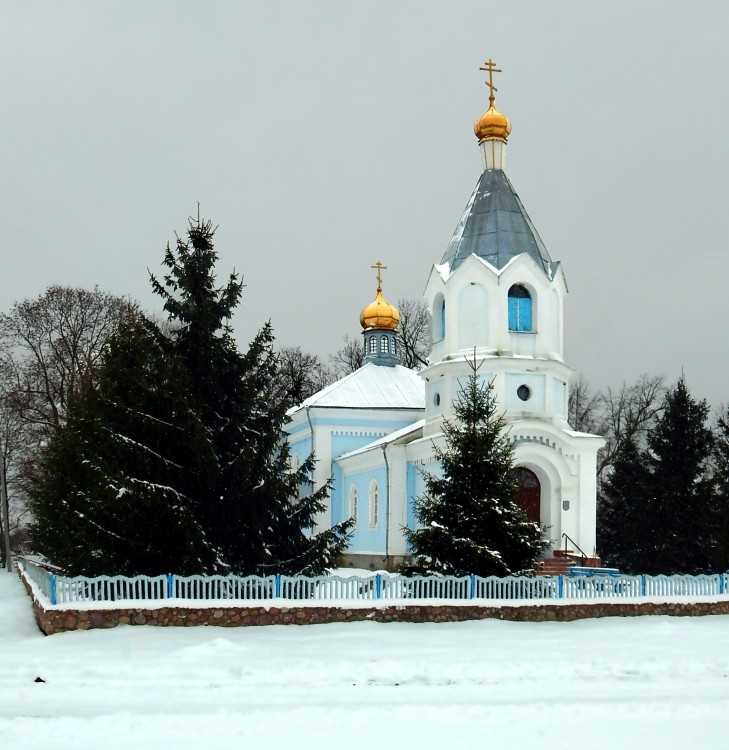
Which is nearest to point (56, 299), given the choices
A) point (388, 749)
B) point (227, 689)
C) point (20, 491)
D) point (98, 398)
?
point (20, 491)

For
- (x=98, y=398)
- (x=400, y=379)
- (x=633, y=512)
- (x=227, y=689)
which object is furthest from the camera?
(x=400, y=379)

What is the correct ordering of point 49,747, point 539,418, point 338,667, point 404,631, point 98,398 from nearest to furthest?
point 49,747 < point 338,667 < point 404,631 < point 98,398 < point 539,418

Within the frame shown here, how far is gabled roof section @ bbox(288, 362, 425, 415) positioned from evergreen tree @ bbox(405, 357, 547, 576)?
1308cm

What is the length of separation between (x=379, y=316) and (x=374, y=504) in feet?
30.5

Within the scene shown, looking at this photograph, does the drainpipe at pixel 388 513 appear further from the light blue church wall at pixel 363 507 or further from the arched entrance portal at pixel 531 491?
the arched entrance portal at pixel 531 491

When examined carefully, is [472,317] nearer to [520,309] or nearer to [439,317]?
[520,309]

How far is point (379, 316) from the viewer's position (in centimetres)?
3331

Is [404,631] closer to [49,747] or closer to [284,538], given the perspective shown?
[284,538]

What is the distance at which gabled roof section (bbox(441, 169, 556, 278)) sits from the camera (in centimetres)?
2266

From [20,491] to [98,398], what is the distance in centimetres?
2179

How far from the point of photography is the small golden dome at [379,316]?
33.2 metres

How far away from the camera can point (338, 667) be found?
35.2 ft

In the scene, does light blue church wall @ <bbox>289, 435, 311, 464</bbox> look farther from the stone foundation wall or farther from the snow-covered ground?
the snow-covered ground

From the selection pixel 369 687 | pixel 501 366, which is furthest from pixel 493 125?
pixel 369 687
